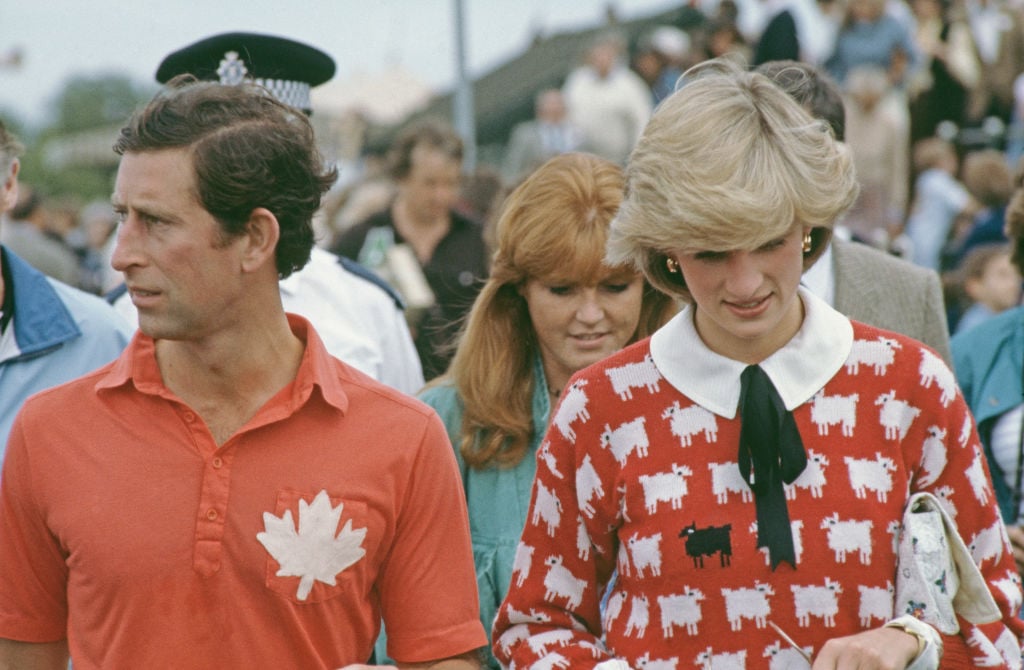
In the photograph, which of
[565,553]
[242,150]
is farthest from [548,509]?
[242,150]

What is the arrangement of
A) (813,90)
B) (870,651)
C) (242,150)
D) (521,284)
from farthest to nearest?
(521,284), (813,90), (242,150), (870,651)

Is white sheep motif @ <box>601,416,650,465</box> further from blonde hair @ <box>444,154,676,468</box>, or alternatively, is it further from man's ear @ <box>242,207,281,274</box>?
blonde hair @ <box>444,154,676,468</box>

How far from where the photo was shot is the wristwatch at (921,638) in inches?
102

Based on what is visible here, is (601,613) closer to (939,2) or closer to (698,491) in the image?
(698,491)

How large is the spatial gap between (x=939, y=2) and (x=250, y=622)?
12.9 metres

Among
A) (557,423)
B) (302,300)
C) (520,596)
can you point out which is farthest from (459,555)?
(302,300)

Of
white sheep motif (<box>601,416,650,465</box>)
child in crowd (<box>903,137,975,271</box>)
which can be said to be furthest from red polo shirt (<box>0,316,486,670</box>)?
child in crowd (<box>903,137,975,271</box>)

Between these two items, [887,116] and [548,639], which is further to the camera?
[887,116]

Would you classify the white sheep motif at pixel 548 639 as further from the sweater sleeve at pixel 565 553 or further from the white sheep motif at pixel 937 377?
the white sheep motif at pixel 937 377

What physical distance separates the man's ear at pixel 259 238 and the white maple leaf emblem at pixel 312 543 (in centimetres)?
54

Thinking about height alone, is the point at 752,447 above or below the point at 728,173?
below

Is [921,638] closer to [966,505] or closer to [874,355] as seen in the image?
[966,505]

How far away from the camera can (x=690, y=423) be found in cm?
281

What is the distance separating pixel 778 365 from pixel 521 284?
148 cm
